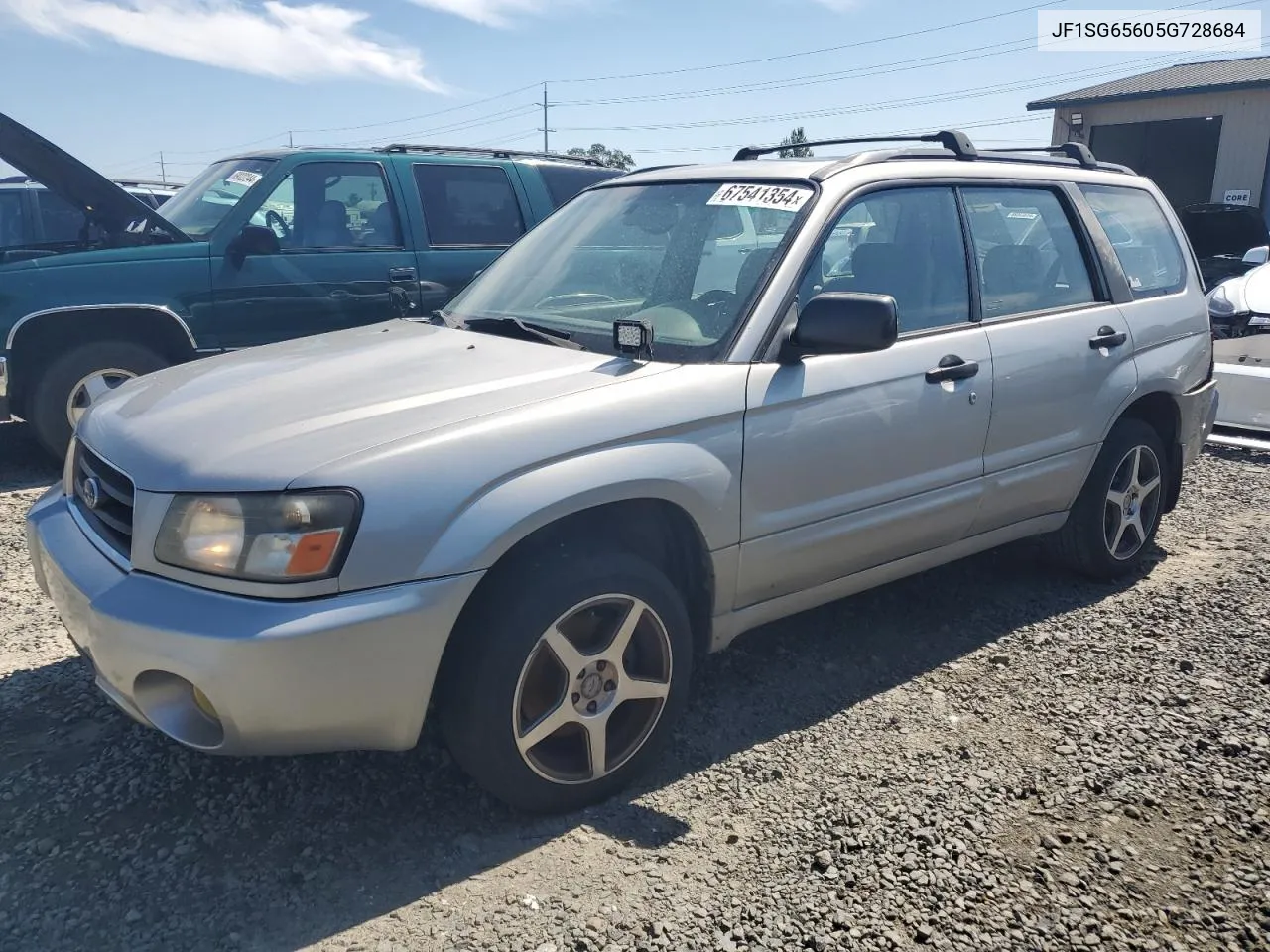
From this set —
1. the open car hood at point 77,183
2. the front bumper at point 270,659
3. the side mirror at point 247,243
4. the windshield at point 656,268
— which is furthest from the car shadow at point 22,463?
the front bumper at point 270,659

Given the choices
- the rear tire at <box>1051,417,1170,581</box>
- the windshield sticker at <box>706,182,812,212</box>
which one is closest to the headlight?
the windshield sticker at <box>706,182,812,212</box>

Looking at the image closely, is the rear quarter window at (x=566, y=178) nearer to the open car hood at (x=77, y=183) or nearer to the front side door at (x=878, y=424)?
the open car hood at (x=77, y=183)

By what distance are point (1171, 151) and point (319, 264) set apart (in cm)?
2699

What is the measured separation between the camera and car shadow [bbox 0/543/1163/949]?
7.82ft

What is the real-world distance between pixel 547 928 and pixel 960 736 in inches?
59.8

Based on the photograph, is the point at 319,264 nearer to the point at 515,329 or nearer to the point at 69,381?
the point at 69,381

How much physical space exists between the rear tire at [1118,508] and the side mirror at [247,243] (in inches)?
183

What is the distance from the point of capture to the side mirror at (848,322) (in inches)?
114

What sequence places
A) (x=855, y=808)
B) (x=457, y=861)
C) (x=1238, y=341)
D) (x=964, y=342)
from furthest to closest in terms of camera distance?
(x=1238, y=341) < (x=964, y=342) < (x=855, y=808) < (x=457, y=861)

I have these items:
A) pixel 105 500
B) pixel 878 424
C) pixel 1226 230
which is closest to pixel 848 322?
pixel 878 424

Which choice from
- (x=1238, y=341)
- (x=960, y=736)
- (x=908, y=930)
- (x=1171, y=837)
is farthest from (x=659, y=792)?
(x=1238, y=341)

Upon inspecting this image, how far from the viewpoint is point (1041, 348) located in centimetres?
382

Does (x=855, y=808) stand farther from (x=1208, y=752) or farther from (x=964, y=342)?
(x=964, y=342)

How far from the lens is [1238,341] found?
7562 mm
